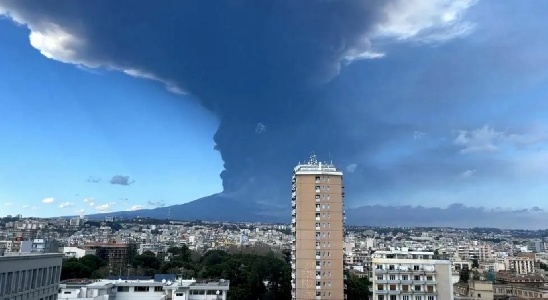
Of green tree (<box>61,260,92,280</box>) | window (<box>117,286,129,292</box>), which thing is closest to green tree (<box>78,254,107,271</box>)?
green tree (<box>61,260,92,280</box>)

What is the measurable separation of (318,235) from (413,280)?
689cm

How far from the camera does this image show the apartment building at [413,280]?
25.2m

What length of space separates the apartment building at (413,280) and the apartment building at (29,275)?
1744 cm

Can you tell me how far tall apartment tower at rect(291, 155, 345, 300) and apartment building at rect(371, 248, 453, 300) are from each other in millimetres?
3932

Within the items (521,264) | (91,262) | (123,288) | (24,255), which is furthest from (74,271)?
(521,264)

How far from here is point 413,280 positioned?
83.4 ft

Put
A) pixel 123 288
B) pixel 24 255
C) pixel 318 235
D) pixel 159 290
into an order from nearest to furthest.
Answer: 1. pixel 24 255
2. pixel 123 288
3. pixel 159 290
4. pixel 318 235

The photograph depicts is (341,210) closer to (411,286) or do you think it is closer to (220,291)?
(411,286)

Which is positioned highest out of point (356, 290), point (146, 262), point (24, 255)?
point (24, 255)

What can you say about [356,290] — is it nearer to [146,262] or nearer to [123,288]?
[123,288]

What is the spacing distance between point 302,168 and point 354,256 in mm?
42883

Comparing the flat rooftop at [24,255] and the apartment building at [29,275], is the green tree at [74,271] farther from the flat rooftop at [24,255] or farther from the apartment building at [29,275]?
the flat rooftop at [24,255]

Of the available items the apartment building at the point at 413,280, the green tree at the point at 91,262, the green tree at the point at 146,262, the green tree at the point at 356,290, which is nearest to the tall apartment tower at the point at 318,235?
the green tree at the point at 356,290

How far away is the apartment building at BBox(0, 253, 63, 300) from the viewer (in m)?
11.8
